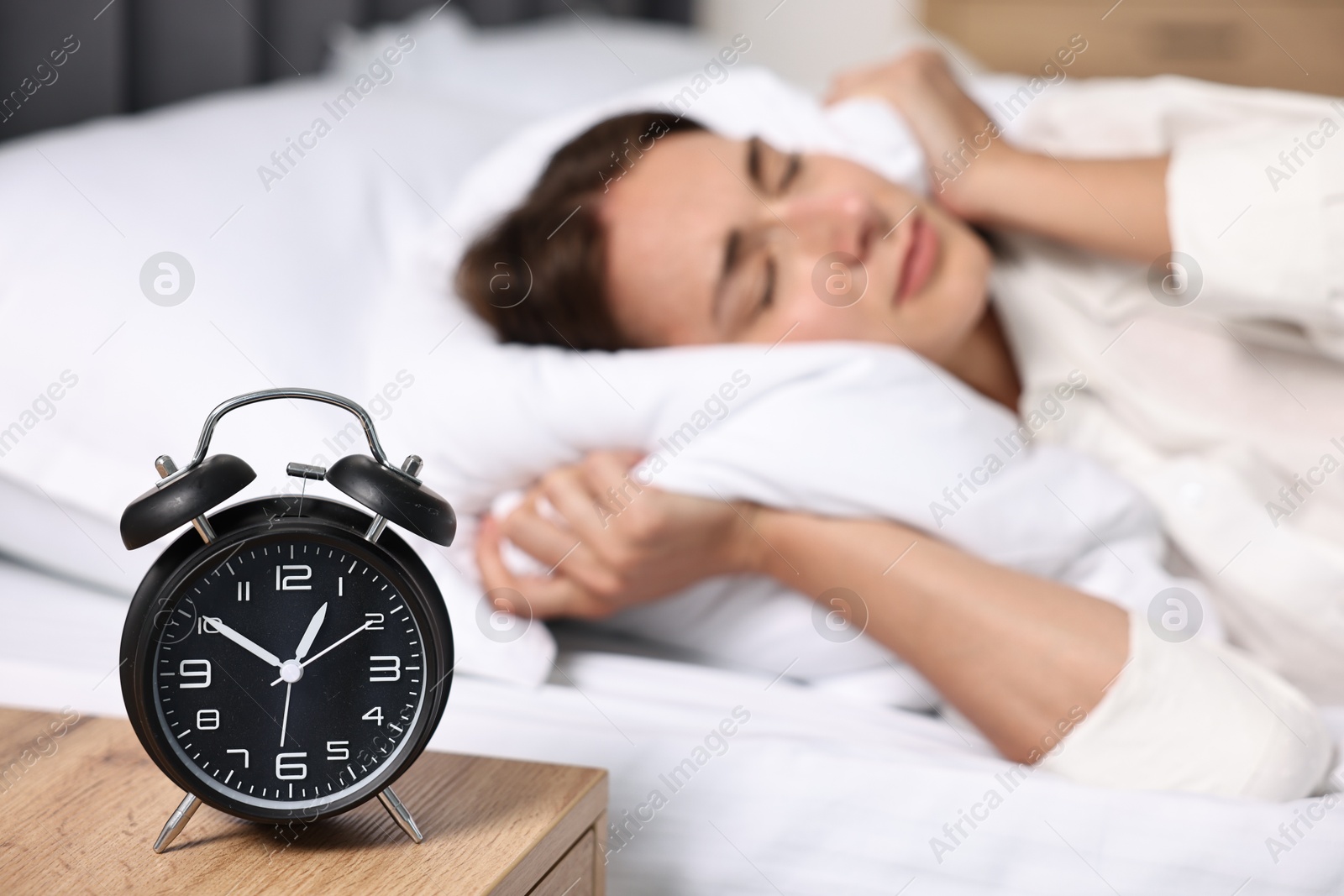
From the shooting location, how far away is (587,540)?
0.93 meters

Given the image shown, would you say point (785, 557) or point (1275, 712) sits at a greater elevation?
point (785, 557)

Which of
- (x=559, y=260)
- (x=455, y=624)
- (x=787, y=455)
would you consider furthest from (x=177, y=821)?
(x=559, y=260)

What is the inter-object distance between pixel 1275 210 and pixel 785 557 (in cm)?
57

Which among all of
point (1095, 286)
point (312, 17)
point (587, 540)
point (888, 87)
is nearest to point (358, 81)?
point (312, 17)

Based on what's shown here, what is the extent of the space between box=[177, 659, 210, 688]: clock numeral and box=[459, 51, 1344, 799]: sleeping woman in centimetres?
39

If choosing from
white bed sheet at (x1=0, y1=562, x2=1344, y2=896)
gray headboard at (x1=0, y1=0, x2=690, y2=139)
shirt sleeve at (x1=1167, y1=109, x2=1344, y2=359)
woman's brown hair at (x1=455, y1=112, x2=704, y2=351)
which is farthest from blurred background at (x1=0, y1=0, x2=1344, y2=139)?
shirt sleeve at (x1=1167, y1=109, x2=1344, y2=359)

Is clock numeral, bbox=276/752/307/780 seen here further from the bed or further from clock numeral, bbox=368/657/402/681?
the bed

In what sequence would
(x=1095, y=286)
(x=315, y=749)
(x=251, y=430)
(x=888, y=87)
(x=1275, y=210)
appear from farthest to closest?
(x=888, y=87) → (x=1095, y=286) → (x=1275, y=210) → (x=251, y=430) → (x=315, y=749)

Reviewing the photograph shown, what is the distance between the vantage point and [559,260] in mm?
1132

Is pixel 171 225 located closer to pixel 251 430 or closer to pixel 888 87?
pixel 251 430

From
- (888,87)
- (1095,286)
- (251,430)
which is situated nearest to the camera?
(251,430)

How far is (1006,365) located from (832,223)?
0.37 metres

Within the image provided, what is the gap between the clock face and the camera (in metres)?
0.58

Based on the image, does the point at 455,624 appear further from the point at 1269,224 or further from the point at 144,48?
the point at 144,48
